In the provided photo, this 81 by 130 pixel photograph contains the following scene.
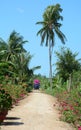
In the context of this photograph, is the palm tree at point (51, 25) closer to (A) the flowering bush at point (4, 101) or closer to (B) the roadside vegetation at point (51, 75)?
(B) the roadside vegetation at point (51, 75)

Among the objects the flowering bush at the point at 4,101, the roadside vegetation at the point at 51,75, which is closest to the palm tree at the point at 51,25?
the roadside vegetation at the point at 51,75

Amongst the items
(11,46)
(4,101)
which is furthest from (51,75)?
(4,101)

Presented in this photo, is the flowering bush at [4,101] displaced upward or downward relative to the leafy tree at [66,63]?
downward

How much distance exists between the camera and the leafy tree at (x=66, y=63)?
174ft

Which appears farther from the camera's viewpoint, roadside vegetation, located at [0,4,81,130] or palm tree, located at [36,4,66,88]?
palm tree, located at [36,4,66,88]

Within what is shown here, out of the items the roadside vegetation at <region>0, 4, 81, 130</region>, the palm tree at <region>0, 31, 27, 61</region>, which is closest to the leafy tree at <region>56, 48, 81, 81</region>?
the roadside vegetation at <region>0, 4, 81, 130</region>

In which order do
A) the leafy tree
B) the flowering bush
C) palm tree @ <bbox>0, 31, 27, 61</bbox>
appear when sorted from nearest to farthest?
the flowering bush, the leafy tree, palm tree @ <bbox>0, 31, 27, 61</bbox>

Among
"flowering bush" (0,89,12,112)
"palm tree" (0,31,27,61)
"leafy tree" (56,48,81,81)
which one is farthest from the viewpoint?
"palm tree" (0,31,27,61)

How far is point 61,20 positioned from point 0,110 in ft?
166

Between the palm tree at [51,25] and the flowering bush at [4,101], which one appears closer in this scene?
the flowering bush at [4,101]

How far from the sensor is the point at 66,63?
53344 millimetres

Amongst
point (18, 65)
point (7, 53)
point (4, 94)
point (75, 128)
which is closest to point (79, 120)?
point (75, 128)

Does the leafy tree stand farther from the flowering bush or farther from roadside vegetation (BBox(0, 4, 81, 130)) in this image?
the flowering bush

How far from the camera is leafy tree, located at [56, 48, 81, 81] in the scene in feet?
174
